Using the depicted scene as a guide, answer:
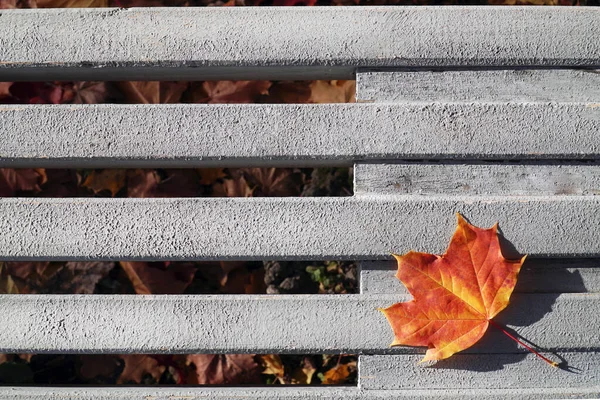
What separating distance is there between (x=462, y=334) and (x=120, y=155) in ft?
2.84

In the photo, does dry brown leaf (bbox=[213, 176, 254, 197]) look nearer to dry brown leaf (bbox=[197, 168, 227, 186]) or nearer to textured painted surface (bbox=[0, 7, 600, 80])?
dry brown leaf (bbox=[197, 168, 227, 186])

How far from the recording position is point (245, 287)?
1.63 m

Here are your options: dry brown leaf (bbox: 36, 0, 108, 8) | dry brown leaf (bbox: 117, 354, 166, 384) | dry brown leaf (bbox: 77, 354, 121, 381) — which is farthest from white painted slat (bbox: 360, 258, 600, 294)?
dry brown leaf (bbox: 36, 0, 108, 8)

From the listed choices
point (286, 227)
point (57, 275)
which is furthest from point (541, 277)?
point (57, 275)

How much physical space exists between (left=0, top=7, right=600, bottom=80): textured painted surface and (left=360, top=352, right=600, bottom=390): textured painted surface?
2.23 feet

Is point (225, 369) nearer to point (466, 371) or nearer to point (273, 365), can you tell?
point (273, 365)

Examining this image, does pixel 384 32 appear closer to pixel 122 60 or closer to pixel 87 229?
pixel 122 60

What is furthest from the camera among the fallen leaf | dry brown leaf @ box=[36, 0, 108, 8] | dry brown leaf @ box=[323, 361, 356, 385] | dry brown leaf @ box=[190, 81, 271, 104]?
dry brown leaf @ box=[323, 361, 356, 385]

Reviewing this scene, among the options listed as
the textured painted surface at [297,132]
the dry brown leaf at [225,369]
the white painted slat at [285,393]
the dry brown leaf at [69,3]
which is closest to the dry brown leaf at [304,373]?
the dry brown leaf at [225,369]

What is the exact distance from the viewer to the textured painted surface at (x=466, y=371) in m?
1.24

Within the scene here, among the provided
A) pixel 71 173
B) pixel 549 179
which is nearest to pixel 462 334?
pixel 549 179

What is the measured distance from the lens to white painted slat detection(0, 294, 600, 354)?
1224 millimetres

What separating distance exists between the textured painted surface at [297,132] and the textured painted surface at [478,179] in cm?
3

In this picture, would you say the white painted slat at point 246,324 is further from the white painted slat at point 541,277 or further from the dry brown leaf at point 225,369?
the dry brown leaf at point 225,369
